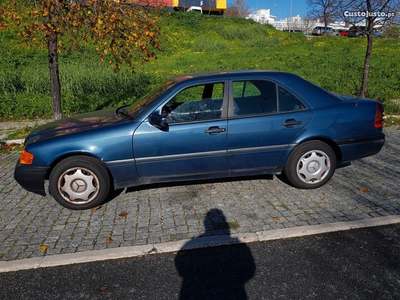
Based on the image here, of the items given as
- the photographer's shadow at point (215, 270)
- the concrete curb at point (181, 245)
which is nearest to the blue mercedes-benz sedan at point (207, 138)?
the concrete curb at point (181, 245)

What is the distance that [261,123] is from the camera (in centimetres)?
486

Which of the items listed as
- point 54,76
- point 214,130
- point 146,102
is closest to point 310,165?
point 214,130

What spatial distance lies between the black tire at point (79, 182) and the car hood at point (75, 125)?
0.44 metres

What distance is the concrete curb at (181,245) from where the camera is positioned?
357 cm

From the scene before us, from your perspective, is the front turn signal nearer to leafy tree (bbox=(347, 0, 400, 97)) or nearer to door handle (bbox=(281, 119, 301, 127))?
door handle (bbox=(281, 119, 301, 127))

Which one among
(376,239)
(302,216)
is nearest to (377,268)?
(376,239)

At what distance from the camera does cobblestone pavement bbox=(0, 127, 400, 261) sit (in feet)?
13.2

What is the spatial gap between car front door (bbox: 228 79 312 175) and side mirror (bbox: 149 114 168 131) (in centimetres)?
85

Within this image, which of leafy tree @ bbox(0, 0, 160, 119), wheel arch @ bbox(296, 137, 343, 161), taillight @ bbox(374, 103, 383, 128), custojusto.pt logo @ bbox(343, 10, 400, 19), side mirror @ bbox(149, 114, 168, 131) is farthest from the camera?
custojusto.pt logo @ bbox(343, 10, 400, 19)

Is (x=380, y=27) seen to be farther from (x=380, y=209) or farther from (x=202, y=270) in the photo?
(x=202, y=270)

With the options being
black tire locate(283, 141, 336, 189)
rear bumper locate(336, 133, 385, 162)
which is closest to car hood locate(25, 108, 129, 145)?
black tire locate(283, 141, 336, 189)

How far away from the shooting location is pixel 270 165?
16.6 feet

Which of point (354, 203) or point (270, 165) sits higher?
point (270, 165)

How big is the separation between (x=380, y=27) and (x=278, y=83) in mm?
7335
